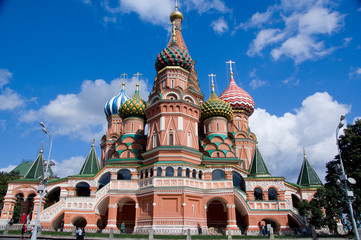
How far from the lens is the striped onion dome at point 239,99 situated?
37.1 meters

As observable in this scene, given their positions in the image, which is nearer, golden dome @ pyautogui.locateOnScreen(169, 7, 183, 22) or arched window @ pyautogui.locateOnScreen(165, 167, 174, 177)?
arched window @ pyautogui.locateOnScreen(165, 167, 174, 177)

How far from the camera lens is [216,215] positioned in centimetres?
2555

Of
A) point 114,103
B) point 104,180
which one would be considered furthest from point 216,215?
point 114,103

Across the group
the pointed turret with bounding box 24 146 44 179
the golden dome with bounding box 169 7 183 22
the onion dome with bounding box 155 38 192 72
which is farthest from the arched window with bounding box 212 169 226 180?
the golden dome with bounding box 169 7 183 22

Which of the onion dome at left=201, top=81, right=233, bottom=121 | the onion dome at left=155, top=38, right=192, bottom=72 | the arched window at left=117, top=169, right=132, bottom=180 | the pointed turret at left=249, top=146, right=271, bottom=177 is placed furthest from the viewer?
the onion dome at left=201, top=81, right=233, bottom=121

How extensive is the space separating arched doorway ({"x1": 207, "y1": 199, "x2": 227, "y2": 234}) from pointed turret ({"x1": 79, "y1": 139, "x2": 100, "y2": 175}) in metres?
11.4

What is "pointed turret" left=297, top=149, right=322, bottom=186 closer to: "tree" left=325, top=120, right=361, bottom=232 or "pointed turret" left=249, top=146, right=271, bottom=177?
"tree" left=325, top=120, right=361, bottom=232

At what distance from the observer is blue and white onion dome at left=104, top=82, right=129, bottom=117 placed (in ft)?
129

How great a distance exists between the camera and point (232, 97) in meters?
37.7

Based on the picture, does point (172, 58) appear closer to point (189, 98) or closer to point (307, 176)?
point (189, 98)

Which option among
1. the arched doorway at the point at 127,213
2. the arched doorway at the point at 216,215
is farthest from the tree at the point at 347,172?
the arched doorway at the point at 127,213

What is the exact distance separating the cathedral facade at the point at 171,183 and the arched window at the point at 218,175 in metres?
0.09

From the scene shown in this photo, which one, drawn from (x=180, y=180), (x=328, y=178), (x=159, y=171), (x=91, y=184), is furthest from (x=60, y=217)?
(x=328, y=178)

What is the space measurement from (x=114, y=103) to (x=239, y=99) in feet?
54.5
